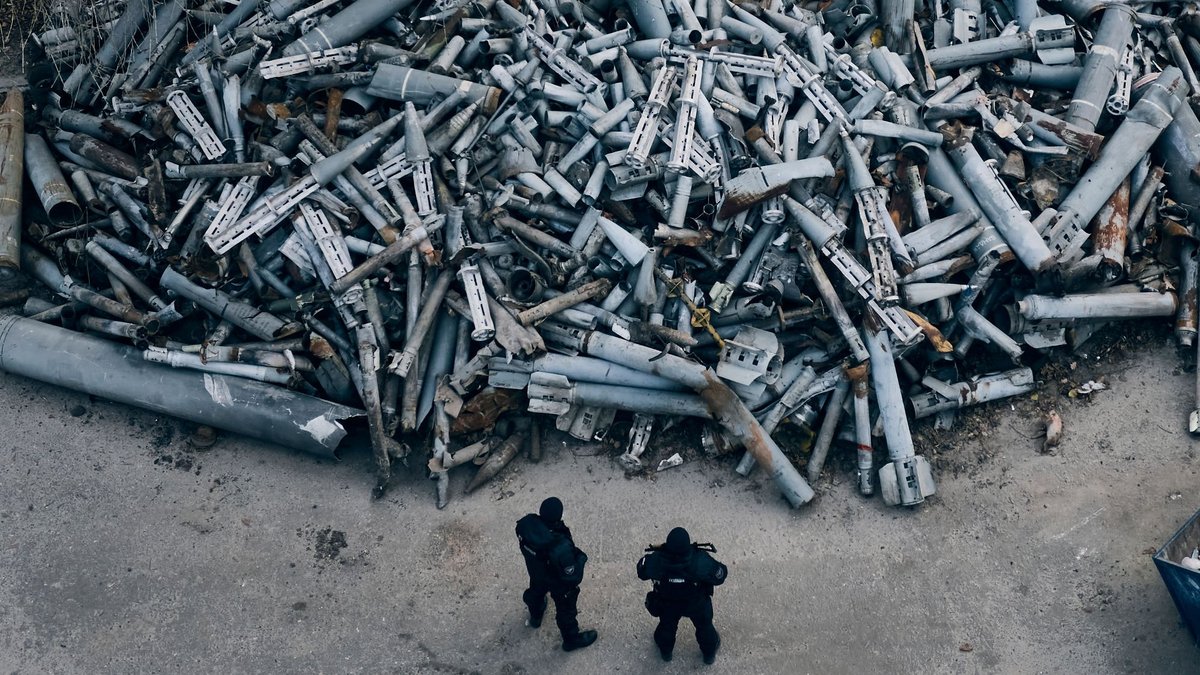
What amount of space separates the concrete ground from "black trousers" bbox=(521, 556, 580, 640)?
0.30 metres

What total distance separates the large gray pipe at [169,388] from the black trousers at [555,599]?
8.94ft

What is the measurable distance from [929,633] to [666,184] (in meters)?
5.17

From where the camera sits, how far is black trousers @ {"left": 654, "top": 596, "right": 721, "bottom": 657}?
25.4 ft

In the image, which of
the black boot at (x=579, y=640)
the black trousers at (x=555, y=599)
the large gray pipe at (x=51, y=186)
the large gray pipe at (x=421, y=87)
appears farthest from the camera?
the large gray pipe at (x=51, y=186)

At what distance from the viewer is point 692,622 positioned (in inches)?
329

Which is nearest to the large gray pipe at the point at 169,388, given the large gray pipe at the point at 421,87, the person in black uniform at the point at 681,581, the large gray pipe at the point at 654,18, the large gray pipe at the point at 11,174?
the large gray pipe at the point at 11,174

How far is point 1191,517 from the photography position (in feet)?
28.5

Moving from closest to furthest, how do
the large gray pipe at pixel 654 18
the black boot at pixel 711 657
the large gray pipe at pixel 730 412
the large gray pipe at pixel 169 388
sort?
the black boot at pixel 711 657
the large gray pipe at pixel 730 412
the large gray pipe at pixel 169 388
the large gray pipe at pixel 654 18

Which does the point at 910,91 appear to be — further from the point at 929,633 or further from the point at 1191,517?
the point at 929,633

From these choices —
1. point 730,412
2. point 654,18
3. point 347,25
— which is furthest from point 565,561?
point 347,25

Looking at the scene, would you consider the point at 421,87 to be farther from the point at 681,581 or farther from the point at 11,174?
the point at 681,581

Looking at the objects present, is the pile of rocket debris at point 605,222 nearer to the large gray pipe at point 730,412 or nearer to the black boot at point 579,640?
the large gray pipe at point 730,412

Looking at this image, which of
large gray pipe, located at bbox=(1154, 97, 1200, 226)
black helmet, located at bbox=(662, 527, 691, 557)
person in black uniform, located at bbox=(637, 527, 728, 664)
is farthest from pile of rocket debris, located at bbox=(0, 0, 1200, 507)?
black helmet, located at bbox=(662, 527, 691, 557)

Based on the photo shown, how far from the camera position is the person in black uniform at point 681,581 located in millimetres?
7441
